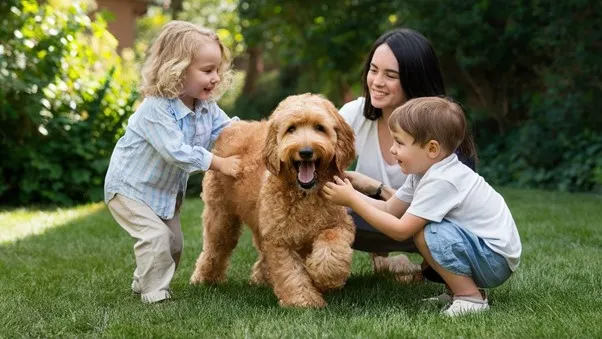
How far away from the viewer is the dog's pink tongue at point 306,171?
3.74 metres

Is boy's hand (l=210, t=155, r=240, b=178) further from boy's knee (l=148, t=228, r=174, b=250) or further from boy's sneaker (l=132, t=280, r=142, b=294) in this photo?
boy's sneaker (l=132, t=280, r=142, b=294)

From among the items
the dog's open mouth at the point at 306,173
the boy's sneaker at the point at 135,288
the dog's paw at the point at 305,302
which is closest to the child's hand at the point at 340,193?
the dog's open mouth at the point at 306,173

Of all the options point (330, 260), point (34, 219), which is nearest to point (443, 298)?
point (330, 260)

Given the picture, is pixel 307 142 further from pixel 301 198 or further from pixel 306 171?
pixel 301 198

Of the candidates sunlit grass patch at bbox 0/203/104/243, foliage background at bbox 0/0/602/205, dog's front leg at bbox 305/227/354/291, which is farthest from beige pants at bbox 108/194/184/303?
foliage background at bbox 0/0/602/205

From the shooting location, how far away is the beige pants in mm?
4145

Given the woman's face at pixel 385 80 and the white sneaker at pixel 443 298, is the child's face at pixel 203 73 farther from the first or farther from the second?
the white sneaker at pixel 443 298

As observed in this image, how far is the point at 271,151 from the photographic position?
3.80 meters

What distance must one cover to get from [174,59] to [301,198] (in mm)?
1034

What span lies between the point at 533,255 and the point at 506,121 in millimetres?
7927

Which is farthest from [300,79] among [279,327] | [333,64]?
[279,327]

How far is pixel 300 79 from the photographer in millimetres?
17297

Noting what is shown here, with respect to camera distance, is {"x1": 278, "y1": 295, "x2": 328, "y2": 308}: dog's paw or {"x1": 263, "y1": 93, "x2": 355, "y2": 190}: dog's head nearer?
{"x1": 263, "y1": 93, "x2": 355, "y2": 190}: dog's head

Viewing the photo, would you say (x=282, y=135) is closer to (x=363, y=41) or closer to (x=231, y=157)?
(x=231, y=157)
